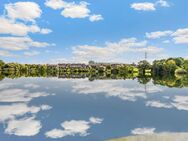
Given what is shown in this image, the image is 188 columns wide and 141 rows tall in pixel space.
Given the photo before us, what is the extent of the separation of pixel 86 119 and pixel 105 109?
6.21m

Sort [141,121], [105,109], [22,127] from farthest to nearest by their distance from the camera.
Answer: [105,109], [141,121], [22,127]

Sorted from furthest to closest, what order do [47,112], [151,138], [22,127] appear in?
[47,112], [22,127], [151,138]

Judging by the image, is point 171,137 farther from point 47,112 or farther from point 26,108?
point 26,108

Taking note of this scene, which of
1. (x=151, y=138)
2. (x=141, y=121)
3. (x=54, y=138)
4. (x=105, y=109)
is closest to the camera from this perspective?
(x=151, y=138)

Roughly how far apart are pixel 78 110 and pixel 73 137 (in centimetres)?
1241

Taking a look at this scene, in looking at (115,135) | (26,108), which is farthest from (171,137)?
(26,108)

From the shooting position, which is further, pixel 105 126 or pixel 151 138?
pixel 105 126

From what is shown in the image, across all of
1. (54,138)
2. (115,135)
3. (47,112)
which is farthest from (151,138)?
(47,112)

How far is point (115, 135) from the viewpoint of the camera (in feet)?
73.7

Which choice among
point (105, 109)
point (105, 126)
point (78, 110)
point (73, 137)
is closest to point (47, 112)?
point (78, 110)

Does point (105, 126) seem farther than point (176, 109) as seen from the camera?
No

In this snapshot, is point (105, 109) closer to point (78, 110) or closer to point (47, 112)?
point (78, 110)

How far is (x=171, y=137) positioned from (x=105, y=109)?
1676 centimetres

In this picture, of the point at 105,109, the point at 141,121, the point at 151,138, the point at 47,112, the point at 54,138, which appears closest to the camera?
the point at 151,138
